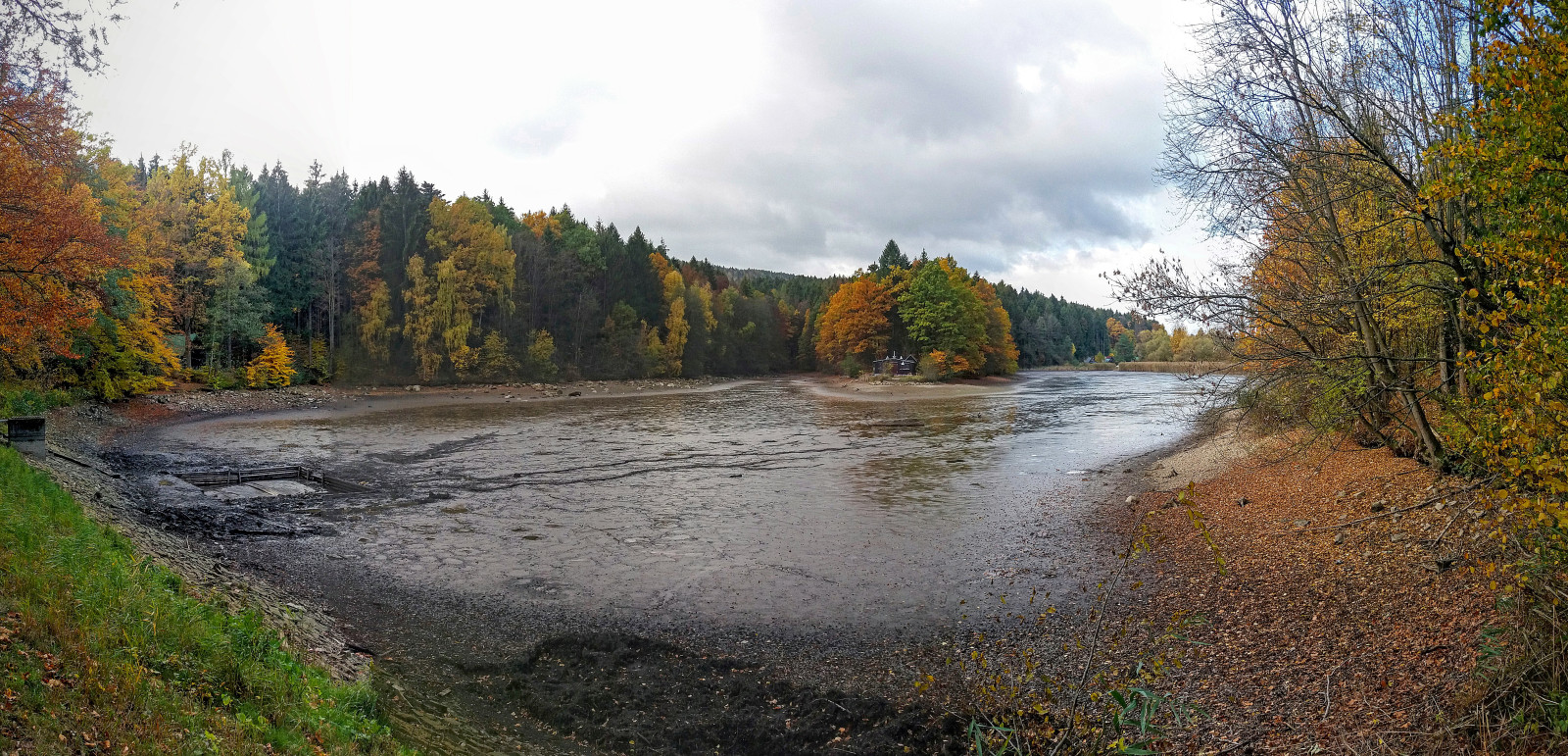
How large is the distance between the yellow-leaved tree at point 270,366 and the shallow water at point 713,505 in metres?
12.6

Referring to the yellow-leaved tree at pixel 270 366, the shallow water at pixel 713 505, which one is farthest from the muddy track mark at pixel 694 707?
the yellow-leaved tree at pixel 270 366

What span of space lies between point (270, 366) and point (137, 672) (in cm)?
4977

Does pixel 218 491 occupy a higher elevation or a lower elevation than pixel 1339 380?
lower

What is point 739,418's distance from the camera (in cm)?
3741

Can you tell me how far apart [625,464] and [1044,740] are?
1799 centimetres

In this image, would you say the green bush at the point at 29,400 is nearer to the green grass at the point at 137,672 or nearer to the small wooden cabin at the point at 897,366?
the green grass at the point at 137,672

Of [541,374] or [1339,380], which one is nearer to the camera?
[1339,380]

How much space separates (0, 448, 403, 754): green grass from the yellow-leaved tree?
44.4 meters

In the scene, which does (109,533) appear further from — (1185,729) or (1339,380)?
(1339,380)

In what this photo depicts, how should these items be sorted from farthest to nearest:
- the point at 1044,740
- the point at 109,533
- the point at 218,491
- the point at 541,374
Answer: the point at 541,374
the point at 218,491
the point at 109,533
the point at 1044,740

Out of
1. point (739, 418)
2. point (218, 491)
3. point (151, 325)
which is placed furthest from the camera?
point (739, 418)

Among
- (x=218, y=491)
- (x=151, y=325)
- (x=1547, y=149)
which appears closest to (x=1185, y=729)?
(x=1547, y=149)

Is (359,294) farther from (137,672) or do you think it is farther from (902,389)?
(137,672)

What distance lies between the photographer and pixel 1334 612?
24.4 ft
